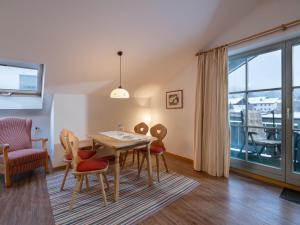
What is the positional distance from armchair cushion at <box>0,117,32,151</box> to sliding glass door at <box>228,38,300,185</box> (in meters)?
4.01

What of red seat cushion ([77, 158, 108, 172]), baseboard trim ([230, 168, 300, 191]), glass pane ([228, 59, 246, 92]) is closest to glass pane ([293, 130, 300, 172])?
baseboard trim ([230, 168, 300, 191])

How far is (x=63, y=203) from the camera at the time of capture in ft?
6.81

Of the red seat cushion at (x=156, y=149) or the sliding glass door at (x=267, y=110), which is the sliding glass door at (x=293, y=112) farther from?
the red seat cushion at (x=156, y=149)

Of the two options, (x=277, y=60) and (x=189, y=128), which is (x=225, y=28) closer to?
(x=277, y=60)

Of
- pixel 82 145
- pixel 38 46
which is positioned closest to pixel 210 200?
pixel 82 145

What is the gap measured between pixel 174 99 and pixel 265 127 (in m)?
1.94

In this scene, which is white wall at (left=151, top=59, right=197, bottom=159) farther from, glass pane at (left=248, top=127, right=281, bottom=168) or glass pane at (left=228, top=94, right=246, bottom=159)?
glass pane at (left=248, top=127, right=281, bottom=168)

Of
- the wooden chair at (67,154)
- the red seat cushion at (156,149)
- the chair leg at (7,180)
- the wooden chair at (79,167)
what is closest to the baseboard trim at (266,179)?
the red seat cushion at (156,149)

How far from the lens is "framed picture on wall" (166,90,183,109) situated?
3865mm

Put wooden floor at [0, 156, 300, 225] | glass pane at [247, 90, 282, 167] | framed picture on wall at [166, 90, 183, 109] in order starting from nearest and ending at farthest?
wooden floor at [0, 156, 300, 225] < glass pane at [247, 90, 282, 167] < framed picture on wall at [166, 90, 183, 109]

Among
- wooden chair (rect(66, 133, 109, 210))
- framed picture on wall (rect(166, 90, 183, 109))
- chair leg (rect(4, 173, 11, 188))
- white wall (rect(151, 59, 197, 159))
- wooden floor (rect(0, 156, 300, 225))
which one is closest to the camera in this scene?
wooden floor (rect(0, 156, 300, 225))

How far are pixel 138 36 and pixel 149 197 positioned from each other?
7.76ft

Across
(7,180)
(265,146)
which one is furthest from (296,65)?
(7,180)

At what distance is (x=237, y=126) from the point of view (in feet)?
10.0
